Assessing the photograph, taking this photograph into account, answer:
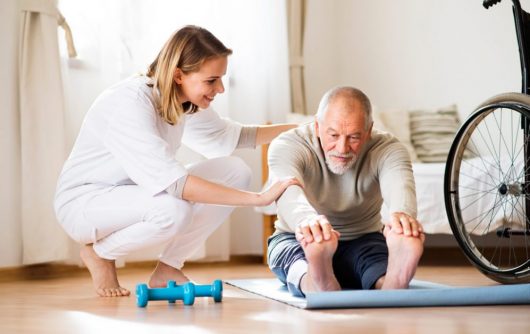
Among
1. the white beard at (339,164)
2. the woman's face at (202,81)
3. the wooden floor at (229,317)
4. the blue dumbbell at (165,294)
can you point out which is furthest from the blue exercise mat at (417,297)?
the woman's face at (202,81)

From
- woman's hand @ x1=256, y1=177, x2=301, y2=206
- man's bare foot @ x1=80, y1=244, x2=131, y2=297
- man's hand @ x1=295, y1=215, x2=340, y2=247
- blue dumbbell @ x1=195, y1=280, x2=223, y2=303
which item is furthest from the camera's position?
man's bare foot @ x1=80, y1=244, x2=131, y2=297

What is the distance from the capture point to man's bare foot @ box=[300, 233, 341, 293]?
2.09 meters

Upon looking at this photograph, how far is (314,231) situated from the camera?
82.1 inches

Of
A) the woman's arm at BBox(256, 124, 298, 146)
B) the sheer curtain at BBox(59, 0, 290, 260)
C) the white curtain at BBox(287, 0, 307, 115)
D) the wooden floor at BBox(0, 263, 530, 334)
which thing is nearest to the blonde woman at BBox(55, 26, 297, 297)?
the wooden floor at BBox(0, 263, 530, 334)

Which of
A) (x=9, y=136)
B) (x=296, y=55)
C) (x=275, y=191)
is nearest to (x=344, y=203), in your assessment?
(x=275, y=191)

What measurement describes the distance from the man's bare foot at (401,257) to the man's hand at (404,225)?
1 centimetres

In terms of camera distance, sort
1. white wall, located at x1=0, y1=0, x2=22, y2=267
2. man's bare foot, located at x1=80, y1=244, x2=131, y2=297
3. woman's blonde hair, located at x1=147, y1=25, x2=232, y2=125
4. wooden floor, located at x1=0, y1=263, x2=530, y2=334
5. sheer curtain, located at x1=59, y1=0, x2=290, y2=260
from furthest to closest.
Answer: sheer curtain, located at x1=59, y1=0, x2=290, y2=260, white wall, located at x1=0, y1=0, x2=22, y2=267, man's bare foot, located at x1=80, y1=244, x2=131, y2=297, woman's blonde hair, located at x1=147, y1=25, x2=232, y2=125, wooden floor, located at x1=0, y1=263, x2=530, y2=334

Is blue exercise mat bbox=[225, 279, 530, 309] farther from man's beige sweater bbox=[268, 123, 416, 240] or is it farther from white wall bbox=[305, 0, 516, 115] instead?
white wall bbox=[305, 0, 516, 115]

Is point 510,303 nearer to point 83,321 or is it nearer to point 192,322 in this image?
point 192,322

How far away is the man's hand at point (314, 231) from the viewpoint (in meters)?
2.08

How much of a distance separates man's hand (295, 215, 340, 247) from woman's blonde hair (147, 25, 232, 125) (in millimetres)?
639

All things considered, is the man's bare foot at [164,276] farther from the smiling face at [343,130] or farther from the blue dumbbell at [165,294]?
the smiling face at [343,130]

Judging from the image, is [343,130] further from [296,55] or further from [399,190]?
[296,55]

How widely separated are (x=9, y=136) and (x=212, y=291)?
1559 millimetres
